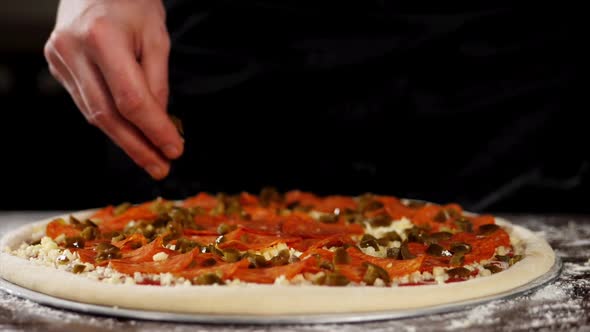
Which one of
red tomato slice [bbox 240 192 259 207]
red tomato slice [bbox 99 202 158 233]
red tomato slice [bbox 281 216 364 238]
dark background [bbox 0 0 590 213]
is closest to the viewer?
red tomato slice [bbox 281 216 364 238]

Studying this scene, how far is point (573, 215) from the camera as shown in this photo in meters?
2.01

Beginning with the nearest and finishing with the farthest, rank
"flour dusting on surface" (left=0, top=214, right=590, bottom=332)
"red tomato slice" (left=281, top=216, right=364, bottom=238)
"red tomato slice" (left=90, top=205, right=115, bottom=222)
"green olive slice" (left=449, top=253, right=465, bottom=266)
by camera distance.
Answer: "flour dusting on surface" (left=0, top=214, right=590, bottom=332), "green olive slice" (left=449, top=253, right=465, bottom=266), "red tomato slice" (left=281, top=216, right=364, bottom=238), "red tomato slice" (left=90, top=205, right=115, bottom=222)

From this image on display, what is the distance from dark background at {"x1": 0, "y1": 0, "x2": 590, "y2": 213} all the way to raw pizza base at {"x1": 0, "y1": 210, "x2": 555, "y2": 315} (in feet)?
3.31

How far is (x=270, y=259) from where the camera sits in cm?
125

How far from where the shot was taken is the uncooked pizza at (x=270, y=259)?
3.49 ft

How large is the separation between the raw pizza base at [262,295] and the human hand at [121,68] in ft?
1.52

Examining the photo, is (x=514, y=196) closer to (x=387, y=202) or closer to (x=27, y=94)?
(x=387, y=202)

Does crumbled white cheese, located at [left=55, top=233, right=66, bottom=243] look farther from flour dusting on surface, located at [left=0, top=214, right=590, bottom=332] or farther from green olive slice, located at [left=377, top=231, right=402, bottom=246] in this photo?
green olive slice, located at [left=377, top=231, right=402, bottom=246]

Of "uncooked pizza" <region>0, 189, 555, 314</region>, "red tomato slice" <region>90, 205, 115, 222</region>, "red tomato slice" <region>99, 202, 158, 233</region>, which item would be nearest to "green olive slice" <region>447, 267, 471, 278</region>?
"uncooked pizza" <region>0, 189, 555, 314</region>

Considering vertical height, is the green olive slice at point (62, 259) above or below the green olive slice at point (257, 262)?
below

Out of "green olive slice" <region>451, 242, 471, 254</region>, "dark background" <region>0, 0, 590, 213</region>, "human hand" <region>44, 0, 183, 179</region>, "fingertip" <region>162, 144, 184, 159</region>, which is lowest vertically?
"dark background" <region>0, 0, 590, 213</region>

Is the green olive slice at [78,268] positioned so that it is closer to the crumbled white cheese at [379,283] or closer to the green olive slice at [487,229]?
the crumbled white cheese at [379,283]

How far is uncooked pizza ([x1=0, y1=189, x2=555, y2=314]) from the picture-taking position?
3.49ft

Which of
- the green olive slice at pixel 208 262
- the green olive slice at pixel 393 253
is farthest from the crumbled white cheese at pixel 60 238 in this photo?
the green olive slice at pixel 393 253
